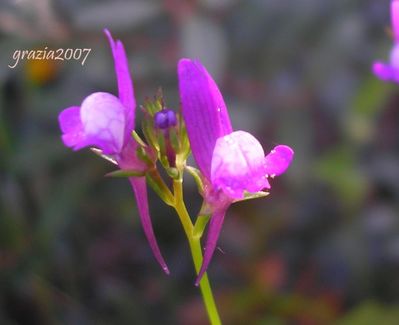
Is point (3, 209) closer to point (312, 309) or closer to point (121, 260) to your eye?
point (121, 260)

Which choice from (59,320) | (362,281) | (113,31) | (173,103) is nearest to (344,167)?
(362,281)

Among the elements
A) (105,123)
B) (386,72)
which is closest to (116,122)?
(105,123)

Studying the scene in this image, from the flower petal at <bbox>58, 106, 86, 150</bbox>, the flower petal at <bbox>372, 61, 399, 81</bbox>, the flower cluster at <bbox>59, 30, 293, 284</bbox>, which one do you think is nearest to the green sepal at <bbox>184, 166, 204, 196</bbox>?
the flower cluster at <bbox>59, 30, 293, 284</bbox>

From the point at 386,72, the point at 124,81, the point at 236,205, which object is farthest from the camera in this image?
the point at 236,205

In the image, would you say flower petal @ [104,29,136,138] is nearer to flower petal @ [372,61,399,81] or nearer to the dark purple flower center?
the dark purple flower center

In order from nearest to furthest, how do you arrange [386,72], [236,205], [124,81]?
[124,81], [386,72], [236,205]

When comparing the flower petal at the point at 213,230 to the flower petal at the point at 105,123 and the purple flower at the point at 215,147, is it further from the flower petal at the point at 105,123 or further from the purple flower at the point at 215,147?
the flower petal at the point at 105,123

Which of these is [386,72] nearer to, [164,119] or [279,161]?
[279,161]
